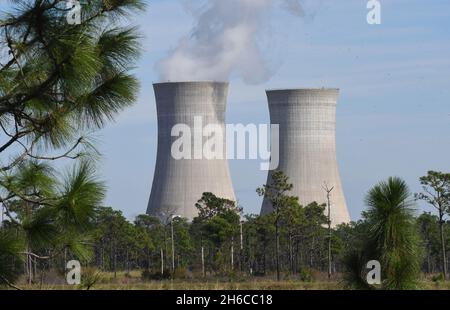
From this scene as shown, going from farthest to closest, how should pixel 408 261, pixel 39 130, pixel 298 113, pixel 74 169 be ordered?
pixel 298 113 < pixel 408 261 < pixel 39 130 < pixel 74 169

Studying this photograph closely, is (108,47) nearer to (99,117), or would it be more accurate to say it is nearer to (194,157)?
(99,117)

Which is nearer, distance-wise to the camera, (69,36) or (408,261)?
(69,36)

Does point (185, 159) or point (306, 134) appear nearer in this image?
point (306, 134)

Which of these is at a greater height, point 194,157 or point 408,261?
point 194,157

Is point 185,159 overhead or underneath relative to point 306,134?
underneath

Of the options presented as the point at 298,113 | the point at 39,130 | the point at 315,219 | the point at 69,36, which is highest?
the point at 298,113
